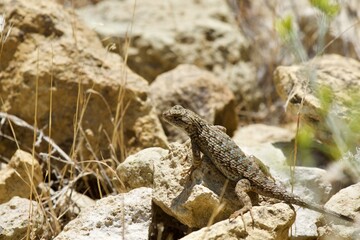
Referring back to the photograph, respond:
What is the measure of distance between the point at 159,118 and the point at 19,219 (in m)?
2.39

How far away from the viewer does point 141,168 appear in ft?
17.5

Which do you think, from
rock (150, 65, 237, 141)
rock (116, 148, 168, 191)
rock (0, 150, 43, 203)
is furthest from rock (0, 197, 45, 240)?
rock (150, 65, 237, 141)

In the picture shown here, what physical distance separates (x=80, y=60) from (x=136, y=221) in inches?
85.9

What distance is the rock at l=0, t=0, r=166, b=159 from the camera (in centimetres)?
649

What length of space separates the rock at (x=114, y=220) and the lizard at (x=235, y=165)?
51cm

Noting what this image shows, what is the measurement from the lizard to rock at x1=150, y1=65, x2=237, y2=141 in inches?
74.0

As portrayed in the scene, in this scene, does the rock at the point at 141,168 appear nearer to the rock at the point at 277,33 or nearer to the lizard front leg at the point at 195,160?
the lizard front leg at the point at 195,160

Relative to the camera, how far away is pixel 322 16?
4547 millimetres

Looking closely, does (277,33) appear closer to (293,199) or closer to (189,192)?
(293,199)

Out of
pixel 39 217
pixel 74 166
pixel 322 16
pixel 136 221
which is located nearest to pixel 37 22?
pixel 74 166

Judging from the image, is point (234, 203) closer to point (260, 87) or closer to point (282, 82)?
point (282, 82)

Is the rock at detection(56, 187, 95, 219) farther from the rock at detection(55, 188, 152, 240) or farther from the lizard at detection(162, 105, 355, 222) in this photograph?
the lizard at detection(162, 105, 355, 222)

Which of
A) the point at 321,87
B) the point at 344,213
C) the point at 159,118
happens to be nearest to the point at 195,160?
the point at 344,213

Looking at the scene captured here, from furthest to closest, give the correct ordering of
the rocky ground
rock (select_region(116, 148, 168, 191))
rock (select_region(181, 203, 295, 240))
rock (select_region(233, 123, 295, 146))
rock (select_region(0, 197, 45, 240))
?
rock (select_region(233, 123, 295, 146)) < rock (select_region(116, 148, 168, 191)) < rock (select_region(0, 197, 45, 240)) < the rocky ground < rock (select_region(181, 203, 295, 240))
